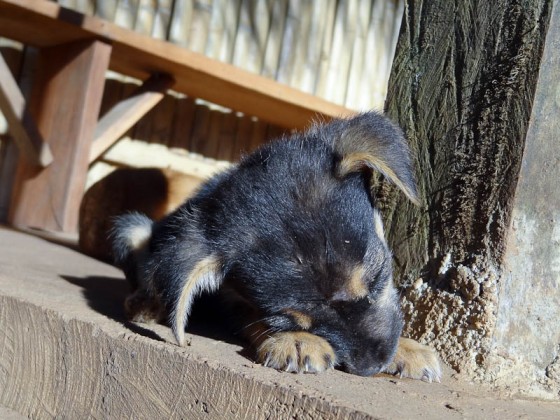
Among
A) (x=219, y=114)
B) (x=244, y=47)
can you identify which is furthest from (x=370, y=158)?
(x=219, y=114)

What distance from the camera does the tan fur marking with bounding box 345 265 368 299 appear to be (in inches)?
109

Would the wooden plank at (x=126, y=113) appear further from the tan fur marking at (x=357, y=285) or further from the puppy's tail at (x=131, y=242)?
the tan fur marking at (x=357, y=285)

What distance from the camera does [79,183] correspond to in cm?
670

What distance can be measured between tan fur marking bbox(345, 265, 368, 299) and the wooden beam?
4492 mm

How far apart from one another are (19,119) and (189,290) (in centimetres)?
422

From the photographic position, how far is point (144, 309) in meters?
3.30

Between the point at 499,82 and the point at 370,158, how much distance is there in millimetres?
528

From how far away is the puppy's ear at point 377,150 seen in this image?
301 cm

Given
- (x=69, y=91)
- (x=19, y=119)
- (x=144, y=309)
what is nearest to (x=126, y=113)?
(x=69, y=91)

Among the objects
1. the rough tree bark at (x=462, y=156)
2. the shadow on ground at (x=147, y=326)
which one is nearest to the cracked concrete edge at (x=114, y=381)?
the shadow on ground at (x=147, y=326)

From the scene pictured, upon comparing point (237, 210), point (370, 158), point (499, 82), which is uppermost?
point (499, 82)

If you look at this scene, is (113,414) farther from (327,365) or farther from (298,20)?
(298,20)

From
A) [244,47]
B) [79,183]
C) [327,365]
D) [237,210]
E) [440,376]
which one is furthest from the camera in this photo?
[244,47]

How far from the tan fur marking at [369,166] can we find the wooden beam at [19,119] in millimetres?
4176
